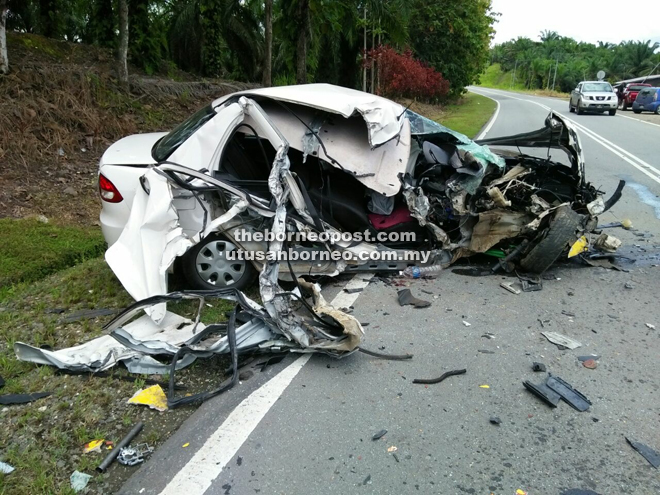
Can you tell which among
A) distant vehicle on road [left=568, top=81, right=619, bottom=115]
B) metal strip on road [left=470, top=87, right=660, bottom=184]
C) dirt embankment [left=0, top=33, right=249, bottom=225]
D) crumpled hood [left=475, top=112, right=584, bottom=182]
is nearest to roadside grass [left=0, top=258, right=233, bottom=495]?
dirt embankment [left=0, top=33, right=249, bottom=225]

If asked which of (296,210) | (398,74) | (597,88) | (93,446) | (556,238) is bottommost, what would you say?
(93,446)

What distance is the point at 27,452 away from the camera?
2508 mm

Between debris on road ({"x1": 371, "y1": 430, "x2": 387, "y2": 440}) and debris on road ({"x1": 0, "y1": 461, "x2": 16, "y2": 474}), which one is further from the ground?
debris on road ({"x1": 0, "y1": 461, "x2": 16, "y2": 474})

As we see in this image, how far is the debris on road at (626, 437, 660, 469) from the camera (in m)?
2.46

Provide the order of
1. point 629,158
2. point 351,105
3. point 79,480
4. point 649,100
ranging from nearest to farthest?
point 79,480 → point 351,105 → point 629,158 → point 649,100

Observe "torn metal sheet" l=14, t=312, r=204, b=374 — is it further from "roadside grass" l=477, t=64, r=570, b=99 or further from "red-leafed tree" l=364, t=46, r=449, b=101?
"roadside grass" l=477, t=64, r=570, b=99

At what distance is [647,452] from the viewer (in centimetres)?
252

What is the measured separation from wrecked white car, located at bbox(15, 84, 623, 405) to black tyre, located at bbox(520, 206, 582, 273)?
1 centimetres

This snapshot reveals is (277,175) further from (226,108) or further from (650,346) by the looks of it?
(650,346)

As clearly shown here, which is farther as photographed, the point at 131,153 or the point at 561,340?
the point at 131,153

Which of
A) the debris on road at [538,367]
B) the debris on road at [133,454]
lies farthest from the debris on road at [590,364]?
the debris on road at [133,454]

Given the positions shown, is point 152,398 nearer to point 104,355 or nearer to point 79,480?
point 104,355

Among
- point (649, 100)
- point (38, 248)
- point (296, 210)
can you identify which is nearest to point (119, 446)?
point (296, 210)

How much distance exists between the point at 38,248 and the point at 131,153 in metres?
1.95
